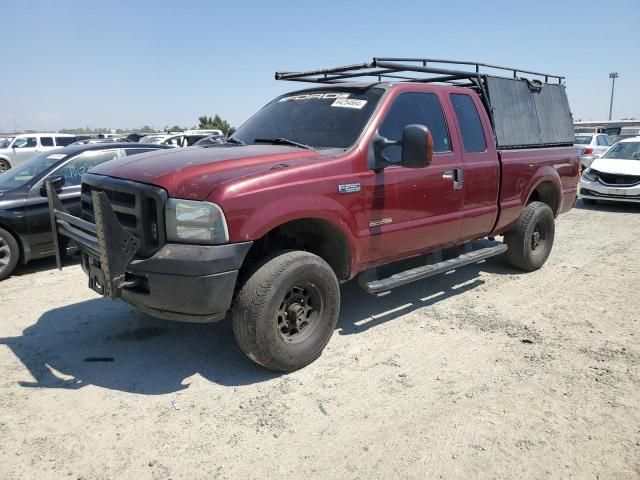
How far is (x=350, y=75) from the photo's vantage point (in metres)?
5.20

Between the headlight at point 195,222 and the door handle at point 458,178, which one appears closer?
the headlight at point 195,222

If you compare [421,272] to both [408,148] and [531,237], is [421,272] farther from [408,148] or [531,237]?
[531,237]

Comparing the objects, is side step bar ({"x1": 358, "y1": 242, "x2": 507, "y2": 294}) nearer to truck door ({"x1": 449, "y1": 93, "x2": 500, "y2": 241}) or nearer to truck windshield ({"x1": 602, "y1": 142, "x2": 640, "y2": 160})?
truck door ({"x1": 449, "y1": 93, "x2": 500, "y2": 241})

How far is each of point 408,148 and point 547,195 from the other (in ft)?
11.4

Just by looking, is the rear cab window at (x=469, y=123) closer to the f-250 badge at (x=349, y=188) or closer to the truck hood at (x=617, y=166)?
the f-250 badge at (x=349, y=188)

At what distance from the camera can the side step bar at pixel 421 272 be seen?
400 cm

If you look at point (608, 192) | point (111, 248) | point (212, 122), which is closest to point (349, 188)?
point (111, 248)

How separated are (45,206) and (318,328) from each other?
→ 4.33 meters

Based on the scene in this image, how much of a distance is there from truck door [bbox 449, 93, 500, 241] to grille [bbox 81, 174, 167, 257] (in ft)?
9.40

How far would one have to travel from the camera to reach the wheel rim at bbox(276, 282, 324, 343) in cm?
350

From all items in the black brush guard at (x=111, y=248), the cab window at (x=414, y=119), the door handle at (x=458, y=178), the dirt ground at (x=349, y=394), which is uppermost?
the cab window at (x=414, y=119)

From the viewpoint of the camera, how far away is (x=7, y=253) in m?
5.88

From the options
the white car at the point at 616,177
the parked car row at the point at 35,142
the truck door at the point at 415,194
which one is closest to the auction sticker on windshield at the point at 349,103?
the truck door at the point at 415,194

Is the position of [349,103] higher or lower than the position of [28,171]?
higher
